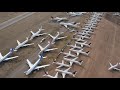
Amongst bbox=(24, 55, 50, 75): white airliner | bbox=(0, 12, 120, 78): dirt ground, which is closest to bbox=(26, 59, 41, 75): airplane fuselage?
bbox=(24, 55, 50, 75): white airliner

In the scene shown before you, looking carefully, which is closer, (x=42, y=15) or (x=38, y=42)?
(x=38, y=42)

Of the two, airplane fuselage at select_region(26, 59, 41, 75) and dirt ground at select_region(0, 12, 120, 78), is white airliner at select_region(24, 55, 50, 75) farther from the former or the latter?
dirt ground at select_region(0, 12, 120, 78)

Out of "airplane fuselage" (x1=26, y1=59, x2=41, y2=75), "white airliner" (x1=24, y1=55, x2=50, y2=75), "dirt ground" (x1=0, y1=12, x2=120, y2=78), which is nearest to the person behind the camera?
"airplane fuselage" (x1=26, y1=59, x2=41, y2=75)

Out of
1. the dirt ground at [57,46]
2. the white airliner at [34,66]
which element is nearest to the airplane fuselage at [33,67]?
the white airliner at [34,66]

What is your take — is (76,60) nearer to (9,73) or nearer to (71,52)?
(71,52)

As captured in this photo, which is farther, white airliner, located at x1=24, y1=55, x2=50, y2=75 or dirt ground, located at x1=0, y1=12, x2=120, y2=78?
dirt ground, located at x1=0, y1=12, x2=120, y2=78

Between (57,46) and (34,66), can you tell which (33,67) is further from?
(57,46)

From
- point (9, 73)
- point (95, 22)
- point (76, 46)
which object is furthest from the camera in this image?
point (95, 22)

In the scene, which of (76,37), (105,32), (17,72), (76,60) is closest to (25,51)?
(17,72)
